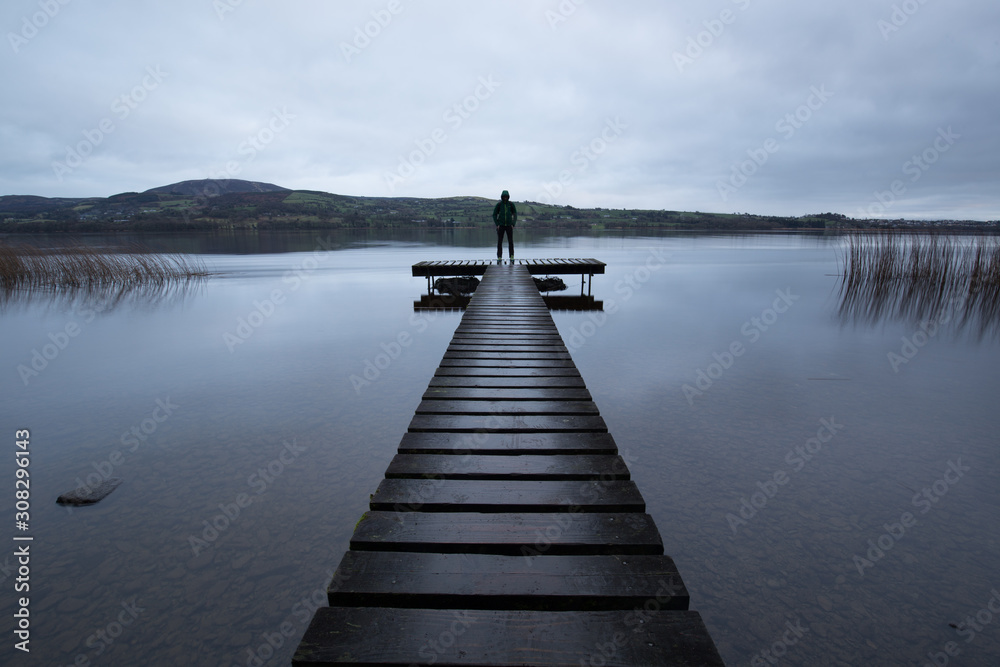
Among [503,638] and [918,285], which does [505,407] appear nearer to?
[503,638]

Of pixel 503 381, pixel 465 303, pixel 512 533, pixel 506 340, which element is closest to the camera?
pixel 512 533

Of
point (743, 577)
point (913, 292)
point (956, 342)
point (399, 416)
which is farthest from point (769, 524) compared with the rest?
point (913, 292)

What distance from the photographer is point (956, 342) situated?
878 cm

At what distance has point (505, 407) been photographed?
3.56 m

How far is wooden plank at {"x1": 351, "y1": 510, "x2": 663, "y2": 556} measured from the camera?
6.53 feet

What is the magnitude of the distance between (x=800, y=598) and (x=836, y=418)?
3303 mm

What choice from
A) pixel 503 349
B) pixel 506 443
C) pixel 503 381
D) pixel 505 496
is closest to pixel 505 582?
pixel 505 496

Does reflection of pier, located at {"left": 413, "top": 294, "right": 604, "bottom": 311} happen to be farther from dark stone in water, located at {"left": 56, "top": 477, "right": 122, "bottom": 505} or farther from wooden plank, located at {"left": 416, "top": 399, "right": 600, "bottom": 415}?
dark stone in water, located at {"left": 56, "top": 477, "right": 122, "bottom": 505}

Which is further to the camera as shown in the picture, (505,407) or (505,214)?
(505,214)

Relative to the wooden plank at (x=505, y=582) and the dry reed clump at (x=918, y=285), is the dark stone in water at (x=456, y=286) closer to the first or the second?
the dry reed clump at (x=918, y=285)

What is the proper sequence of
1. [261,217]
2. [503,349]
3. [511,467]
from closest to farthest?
[511,467] < [503,349] < [261,217]

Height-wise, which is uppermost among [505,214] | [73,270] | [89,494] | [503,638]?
[505,214]

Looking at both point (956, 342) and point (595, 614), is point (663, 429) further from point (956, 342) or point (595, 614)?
point (956, 342)

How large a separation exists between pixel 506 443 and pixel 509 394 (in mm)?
918
